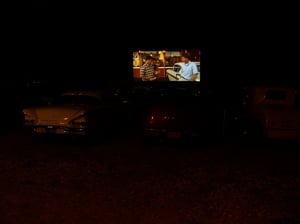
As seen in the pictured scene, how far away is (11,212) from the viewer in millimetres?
5703

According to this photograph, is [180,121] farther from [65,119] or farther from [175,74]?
[175,74]

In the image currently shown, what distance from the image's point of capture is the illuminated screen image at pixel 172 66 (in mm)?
20906

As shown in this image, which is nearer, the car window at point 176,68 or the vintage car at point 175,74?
the vintage car at point 175,74

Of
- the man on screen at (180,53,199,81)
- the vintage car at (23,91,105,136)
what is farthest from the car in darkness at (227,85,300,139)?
the man on screen at (180,53,199,81)

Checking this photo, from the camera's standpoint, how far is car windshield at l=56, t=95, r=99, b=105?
1133 centimetres

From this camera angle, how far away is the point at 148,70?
21.5 m

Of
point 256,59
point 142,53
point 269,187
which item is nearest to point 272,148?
point 269,187

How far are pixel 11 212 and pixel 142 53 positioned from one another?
1665 cm

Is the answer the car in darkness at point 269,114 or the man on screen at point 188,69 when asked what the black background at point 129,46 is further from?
the car in darkness at point 269,114

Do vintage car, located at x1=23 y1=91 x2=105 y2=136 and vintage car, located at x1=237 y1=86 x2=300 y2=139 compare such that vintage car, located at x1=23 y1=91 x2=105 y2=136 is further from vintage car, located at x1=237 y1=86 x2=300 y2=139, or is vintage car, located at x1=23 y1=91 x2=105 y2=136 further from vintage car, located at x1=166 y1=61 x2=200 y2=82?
vintage car, located at x1=166 y1=61 x2=200 y2=82

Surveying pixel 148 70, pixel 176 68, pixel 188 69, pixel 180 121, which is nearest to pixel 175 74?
pixel 176 68

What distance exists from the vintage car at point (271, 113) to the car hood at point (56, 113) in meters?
4.27

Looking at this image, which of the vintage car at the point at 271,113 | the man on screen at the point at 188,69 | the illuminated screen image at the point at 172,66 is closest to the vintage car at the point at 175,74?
the illuminated screen image at the point at 172,66

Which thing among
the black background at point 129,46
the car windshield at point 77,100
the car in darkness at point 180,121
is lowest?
the car in darkness at point 180,121
